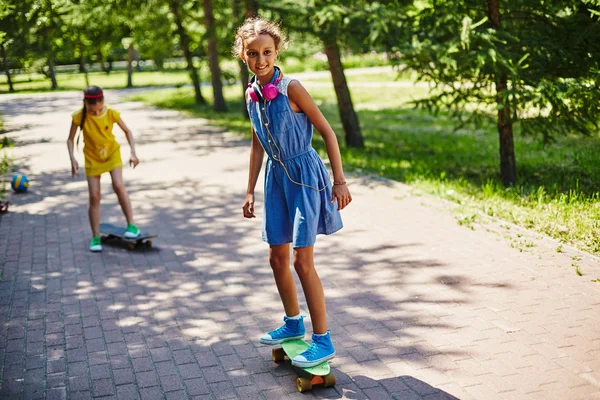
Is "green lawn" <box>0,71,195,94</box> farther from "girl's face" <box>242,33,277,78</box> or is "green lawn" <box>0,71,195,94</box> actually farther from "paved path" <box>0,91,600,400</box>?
"girl's face" <box>242,33,277,78</box>

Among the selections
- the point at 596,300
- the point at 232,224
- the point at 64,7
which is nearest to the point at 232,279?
the point at 232,224

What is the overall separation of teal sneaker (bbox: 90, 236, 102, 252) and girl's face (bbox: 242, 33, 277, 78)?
4057 millimetres

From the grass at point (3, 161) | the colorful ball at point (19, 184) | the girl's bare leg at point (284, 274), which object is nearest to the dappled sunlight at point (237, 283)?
the colorful ball at point (19, 184)

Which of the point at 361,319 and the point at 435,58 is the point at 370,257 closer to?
the point at 361,319

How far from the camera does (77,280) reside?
6.44 m

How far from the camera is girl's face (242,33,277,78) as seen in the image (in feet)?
13.0

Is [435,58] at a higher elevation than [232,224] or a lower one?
higher

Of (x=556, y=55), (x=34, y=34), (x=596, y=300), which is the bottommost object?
(x=596, y=300)

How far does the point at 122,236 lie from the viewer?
743cm

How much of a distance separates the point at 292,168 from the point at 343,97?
30.8 ft

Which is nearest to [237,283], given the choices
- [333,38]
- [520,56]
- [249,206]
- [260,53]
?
[249,206]

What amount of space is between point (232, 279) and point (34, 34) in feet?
27.3

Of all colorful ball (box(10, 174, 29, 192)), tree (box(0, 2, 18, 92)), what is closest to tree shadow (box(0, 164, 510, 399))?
colorful ball (box(10, 174, 29, 192))

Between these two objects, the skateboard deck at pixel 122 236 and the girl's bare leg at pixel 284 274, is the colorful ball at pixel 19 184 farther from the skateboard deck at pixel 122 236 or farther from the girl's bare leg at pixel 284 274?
the girl's bare leg at pixel 284 274
